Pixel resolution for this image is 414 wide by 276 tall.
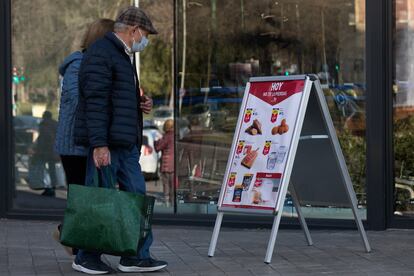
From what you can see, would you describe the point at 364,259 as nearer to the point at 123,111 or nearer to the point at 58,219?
the point at 123,111

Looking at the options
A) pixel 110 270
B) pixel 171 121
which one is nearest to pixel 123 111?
pixel 110 270

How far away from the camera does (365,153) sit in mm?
8719

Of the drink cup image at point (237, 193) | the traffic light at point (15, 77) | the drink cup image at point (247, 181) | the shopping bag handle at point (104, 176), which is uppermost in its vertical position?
the traffic light at point (15, 77)

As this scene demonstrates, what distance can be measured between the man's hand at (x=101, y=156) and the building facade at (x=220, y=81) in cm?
298

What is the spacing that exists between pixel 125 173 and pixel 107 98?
52 cm

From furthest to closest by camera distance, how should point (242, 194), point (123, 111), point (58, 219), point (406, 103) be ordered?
1. point (58, 219)
2. point (406, 103)
3. point (242, 194)
4. point (123, 111)

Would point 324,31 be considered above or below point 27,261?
above

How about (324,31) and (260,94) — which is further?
(324,31)

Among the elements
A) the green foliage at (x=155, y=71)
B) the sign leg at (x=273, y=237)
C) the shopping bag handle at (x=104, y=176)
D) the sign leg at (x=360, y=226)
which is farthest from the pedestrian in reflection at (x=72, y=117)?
the green foliage at (x=155, y=71)

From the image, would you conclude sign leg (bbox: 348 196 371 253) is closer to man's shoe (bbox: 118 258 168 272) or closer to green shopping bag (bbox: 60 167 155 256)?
man's shoe (bbox: 118 258 168 272)

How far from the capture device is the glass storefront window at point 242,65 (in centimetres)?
893

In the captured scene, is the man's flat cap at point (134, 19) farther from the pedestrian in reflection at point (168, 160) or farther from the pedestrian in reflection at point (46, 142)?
the pedestrian in reflection at point (46, 142)

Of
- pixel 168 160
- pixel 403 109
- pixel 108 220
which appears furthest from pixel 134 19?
pixel 168 160

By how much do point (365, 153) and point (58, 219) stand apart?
301 centimetres
